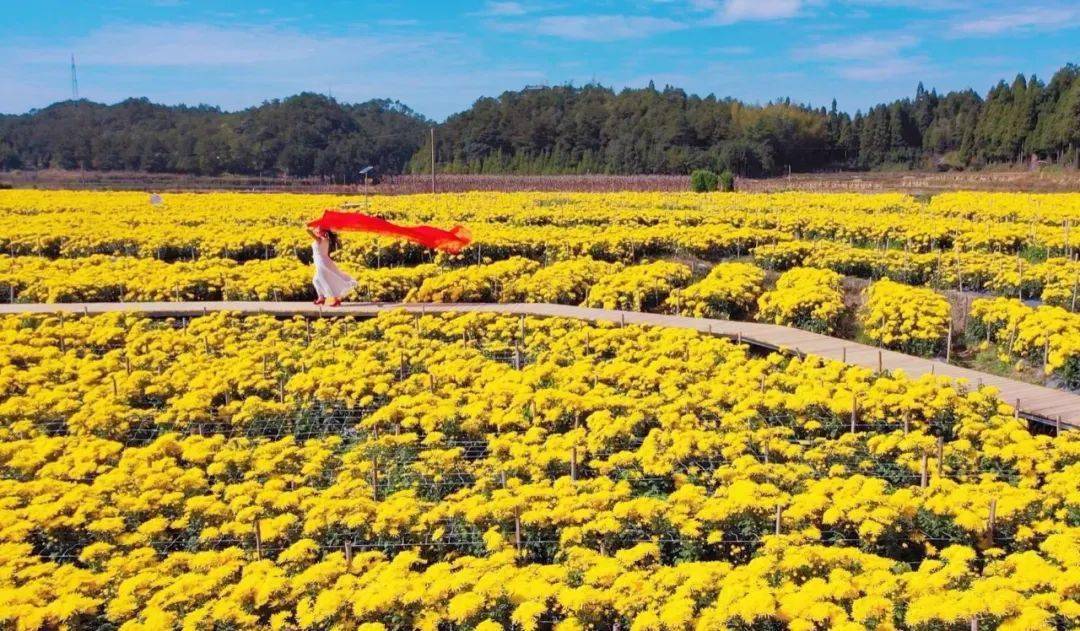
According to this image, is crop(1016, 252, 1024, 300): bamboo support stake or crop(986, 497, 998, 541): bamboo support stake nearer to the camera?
crop(986, 497, 998, 541): bamboo support stake

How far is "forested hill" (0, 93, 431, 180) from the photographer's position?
230ft

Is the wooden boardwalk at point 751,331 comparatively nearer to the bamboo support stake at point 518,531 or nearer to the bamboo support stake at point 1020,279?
the bamboo support stake at point 1020,279

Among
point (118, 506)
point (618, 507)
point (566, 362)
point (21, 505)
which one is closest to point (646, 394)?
point (566, 362)

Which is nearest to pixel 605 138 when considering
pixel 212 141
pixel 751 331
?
pixel 212 141

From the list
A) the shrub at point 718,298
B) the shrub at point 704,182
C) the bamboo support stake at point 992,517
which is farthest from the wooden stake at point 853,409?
the shrub at point 704,182

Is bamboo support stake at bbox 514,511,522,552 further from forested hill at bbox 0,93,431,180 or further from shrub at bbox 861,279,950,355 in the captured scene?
Result: forested hill at bbox 0,93,431,180

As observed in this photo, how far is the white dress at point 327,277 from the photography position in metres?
14.1

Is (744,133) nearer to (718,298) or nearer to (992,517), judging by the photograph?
(718,298)

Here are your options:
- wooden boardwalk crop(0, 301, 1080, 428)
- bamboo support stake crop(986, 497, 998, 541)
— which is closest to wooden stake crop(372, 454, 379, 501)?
bamboo support stake crop(986, 497, 998, 541)

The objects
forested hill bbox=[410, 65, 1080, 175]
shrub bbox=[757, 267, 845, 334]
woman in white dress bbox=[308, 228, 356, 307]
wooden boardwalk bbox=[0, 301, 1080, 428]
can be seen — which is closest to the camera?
wooden boardwalk bbox=[0, 301, 1080, 428]

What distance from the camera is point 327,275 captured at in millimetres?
14422

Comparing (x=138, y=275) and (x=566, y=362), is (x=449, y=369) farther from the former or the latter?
(x=138, y=275)

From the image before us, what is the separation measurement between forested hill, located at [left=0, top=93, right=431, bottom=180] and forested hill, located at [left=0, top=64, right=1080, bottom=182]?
14cm

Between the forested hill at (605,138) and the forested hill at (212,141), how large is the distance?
142 millimetres
